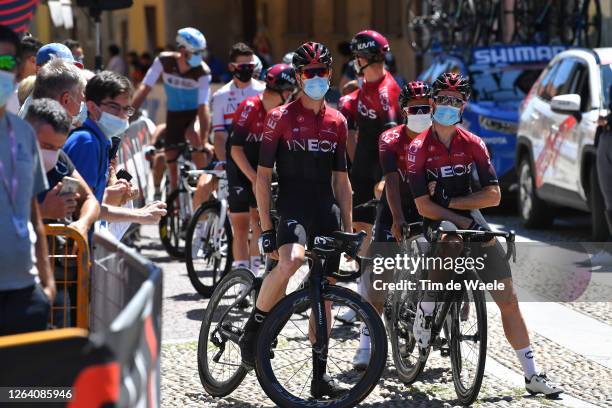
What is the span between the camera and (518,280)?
11.7 meters

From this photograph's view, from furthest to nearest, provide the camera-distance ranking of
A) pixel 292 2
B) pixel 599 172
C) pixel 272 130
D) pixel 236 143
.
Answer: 1. pixel 292 2
2. pixel 599 172
3. pixel 236 143
4. pixel 272 130

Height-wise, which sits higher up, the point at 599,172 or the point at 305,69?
the point at 305,69

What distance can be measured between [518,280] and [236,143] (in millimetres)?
2889

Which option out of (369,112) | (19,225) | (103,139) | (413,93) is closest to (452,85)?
(413,93)

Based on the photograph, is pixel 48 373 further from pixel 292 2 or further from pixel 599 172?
pixel 292 2

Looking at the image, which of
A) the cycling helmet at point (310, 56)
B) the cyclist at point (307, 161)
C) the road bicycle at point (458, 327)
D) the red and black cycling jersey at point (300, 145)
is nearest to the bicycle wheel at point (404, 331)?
the road bicycle at point (458, 327)

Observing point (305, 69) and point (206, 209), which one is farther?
point (206, 209)

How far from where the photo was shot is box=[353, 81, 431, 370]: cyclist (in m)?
8.35

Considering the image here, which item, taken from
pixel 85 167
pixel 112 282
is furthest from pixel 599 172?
pixel 112 282

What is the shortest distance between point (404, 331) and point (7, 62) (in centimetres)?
347

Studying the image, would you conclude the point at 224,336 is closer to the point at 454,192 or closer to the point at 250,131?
the point at 454,192

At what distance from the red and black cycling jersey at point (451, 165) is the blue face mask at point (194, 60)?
622 cm

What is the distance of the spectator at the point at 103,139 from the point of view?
6.91 m

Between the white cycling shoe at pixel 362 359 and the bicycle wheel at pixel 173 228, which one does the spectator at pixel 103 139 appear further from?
the bicycle wheel at pixel 173 228
